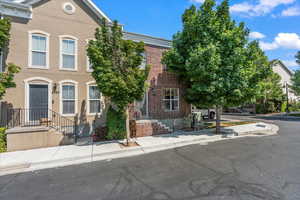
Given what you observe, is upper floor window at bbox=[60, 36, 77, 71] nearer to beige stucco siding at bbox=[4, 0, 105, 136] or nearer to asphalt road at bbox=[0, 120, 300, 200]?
beige stucco siding at bbox=[4, 0, 105, 136]

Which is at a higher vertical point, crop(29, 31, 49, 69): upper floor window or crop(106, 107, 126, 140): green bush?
crop(29, 31, 49, 69): upper floor window

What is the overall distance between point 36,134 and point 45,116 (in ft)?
6.17

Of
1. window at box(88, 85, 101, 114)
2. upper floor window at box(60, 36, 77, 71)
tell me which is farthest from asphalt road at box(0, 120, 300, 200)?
upper floor window at box(60, 36, 77, 71)

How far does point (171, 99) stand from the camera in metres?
13.0

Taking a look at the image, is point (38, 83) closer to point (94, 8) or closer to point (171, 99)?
point (94, 8)

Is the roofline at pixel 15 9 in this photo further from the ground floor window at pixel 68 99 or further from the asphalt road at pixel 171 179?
the asphalt road at pixel 171 179

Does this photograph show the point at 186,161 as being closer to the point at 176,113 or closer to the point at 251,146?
the point at 251,146

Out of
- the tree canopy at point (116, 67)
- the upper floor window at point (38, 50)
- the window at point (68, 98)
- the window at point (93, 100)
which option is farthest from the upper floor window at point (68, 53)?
the tree canopy at point (116, 67)

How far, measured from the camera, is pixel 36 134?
7.92m

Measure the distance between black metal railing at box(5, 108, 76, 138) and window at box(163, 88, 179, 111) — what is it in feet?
23.6

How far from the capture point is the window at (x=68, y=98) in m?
10.1

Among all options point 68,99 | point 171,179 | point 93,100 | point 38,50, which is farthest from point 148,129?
point 38,50

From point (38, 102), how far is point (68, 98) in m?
1.67

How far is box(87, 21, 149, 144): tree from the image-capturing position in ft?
24.0
